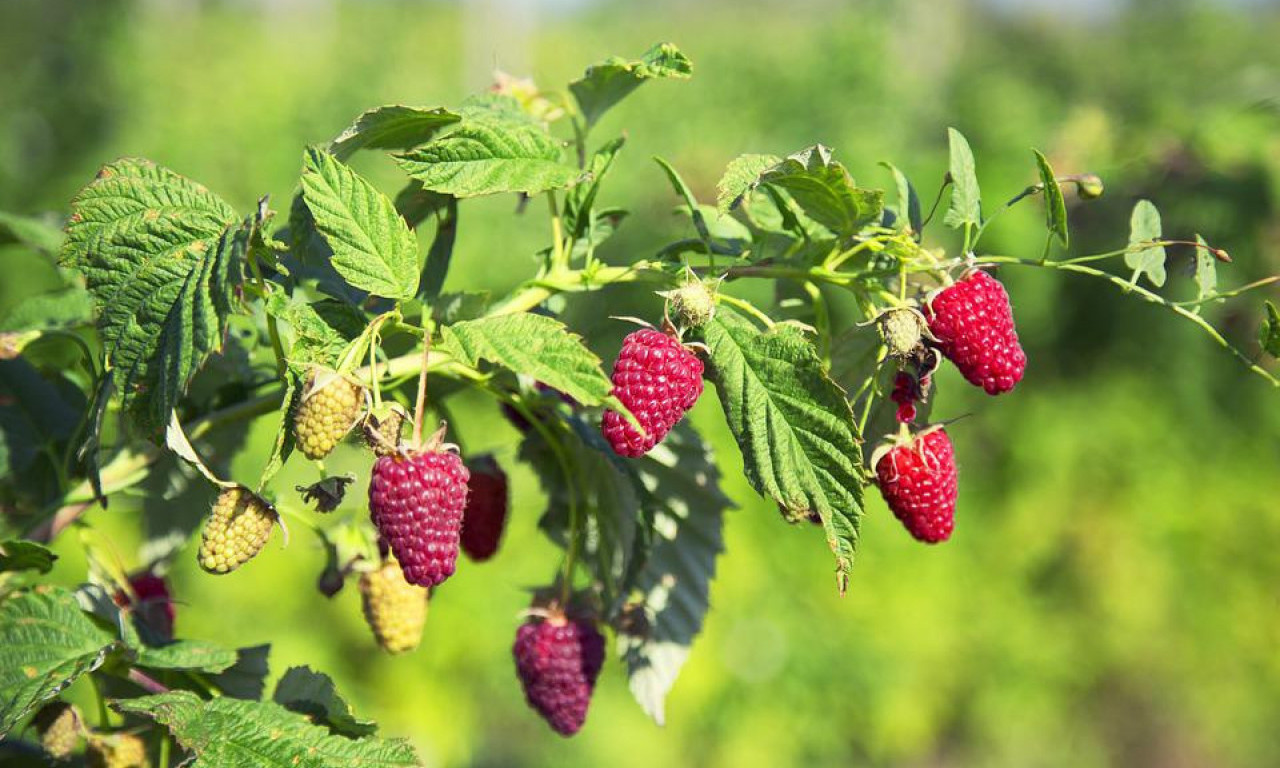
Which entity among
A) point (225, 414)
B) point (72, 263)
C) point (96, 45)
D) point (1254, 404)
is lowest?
point (1254, 404)

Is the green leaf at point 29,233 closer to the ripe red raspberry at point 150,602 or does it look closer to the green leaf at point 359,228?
the ripe red raspberry at point 150,602

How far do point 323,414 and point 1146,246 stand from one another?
0.51 meters

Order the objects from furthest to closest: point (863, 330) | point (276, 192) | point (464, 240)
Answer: point (276, 192), point (464, 240), point (863, 330)

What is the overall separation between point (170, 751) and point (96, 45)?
5296 mm

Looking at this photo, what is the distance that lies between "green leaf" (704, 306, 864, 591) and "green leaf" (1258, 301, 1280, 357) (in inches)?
10.1

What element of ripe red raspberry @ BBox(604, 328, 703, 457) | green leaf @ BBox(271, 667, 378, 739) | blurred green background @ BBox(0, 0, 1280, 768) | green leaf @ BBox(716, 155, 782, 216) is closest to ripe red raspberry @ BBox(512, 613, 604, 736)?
green leaf @ BBox(271, 667, 378, 739)

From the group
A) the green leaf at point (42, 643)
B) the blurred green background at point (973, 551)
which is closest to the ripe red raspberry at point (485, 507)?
the green leaf at point (42, 643)

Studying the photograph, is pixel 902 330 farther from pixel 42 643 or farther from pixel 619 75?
pixel 42 643

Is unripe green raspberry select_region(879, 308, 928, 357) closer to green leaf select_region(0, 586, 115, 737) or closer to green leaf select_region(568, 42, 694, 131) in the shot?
green leaf select_region(568, 42, 694, 131)

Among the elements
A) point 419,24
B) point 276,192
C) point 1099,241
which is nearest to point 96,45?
point 276,192

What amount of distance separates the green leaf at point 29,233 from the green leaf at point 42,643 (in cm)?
31

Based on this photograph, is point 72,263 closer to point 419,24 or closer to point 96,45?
point 96,45

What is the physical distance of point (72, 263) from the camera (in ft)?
2.16

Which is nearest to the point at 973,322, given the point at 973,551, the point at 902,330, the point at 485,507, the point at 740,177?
the point at 902,330
